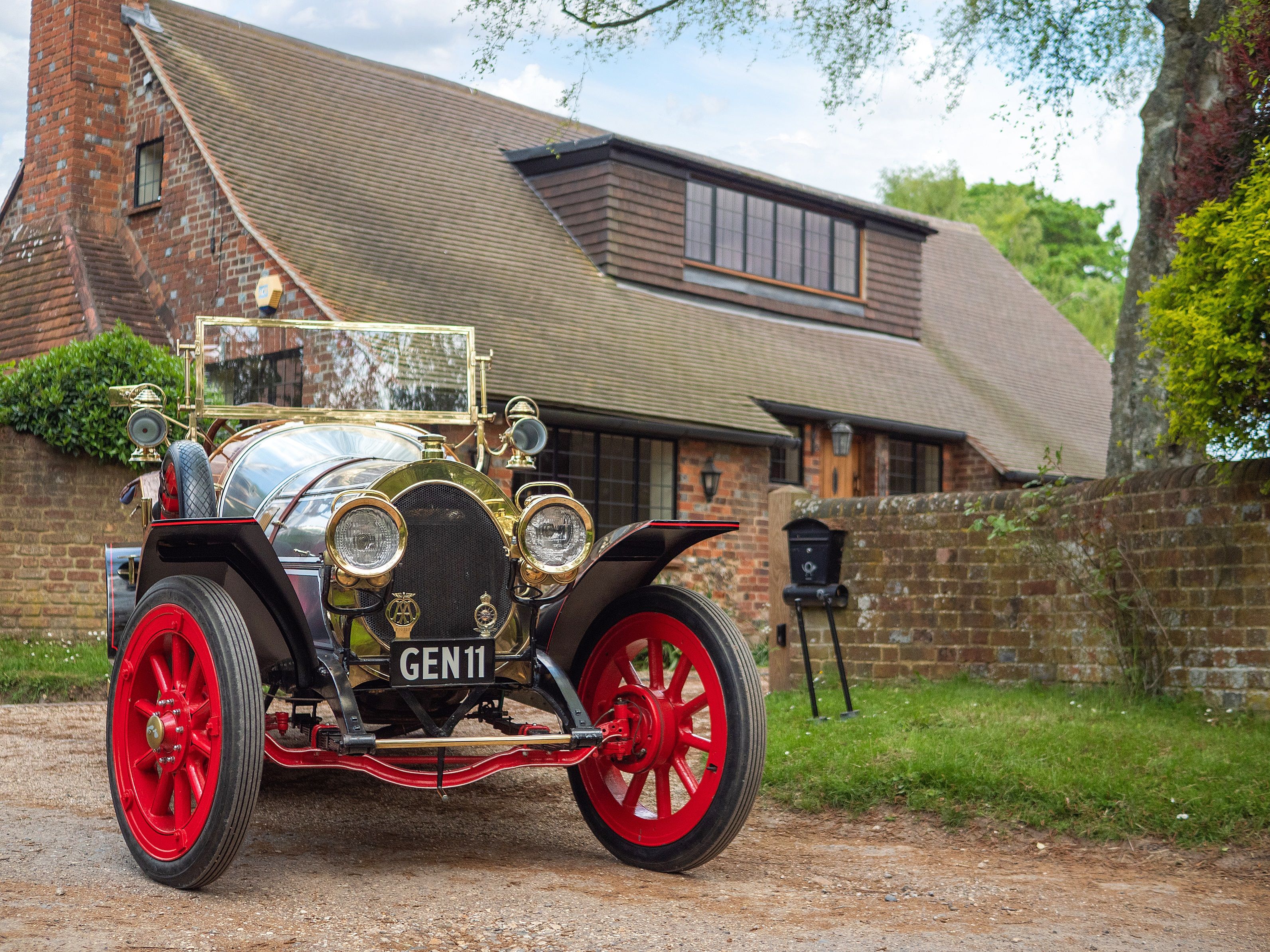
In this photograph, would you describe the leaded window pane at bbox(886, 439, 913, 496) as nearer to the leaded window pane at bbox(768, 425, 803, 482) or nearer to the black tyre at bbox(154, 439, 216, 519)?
the leaded window pane at bbox(768, 425, 803, 482)

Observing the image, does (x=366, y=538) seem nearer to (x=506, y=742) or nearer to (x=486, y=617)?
(x=486, y=617)

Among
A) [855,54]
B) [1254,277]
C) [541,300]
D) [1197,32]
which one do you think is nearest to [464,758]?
[1254,277]

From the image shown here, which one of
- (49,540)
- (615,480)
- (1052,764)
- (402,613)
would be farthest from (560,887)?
(615,480)

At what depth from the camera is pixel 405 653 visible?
15.4ft

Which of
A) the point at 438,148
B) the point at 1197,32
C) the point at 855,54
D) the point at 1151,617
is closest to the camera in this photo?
the point at 1151,617

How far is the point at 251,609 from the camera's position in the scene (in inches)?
196

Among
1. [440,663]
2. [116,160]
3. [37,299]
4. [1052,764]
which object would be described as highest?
[116,160]

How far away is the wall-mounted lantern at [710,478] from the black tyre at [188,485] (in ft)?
35.7

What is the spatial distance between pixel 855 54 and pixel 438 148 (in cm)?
727

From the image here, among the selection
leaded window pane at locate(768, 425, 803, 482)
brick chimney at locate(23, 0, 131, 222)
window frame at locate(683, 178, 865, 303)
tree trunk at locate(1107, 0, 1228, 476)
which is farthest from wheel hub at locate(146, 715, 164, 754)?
window frame at locate(683, 178, 865, 303)

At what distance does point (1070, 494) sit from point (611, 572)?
4.31 m

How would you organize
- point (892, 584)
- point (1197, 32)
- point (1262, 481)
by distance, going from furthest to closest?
1. point (1197, 32)
2. point (892, 584)
3. point (1262, 481)

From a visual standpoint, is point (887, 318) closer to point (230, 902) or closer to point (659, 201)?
point (659, 201)

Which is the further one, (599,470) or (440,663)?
(599,470)
